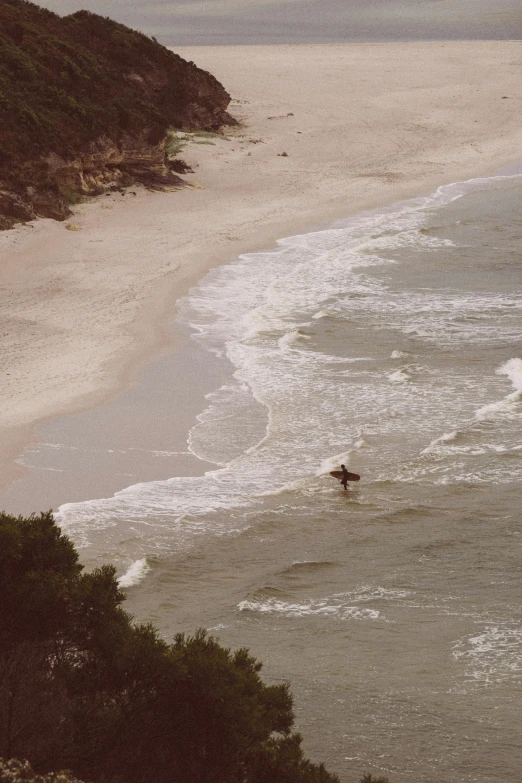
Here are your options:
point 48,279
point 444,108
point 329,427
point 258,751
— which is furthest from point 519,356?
point 444,108

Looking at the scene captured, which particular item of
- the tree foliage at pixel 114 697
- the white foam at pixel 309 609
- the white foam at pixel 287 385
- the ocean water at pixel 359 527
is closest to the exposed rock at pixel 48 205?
the white foam at pixel 287 385

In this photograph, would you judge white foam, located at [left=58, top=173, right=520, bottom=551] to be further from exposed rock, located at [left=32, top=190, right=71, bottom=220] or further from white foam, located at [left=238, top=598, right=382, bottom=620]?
exposed rock, located at [left=32, top=190, right=71, bottom=220]

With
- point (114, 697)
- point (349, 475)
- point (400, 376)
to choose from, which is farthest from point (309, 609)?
point (400, 376)

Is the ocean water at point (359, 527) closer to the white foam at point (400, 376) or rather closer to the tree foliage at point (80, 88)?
the white foam at point (400, 376)

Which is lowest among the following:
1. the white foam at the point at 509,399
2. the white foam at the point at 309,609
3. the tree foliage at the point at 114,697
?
the white foam at the point at 309,609

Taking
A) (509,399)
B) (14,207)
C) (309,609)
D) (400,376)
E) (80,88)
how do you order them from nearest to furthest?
1. (309,609)
2. (509,399)
3. (400,376)
4. (14,207)
5. (80,88)

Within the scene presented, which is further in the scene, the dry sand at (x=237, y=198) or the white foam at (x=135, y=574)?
the dry sand at (x=237, y=198)

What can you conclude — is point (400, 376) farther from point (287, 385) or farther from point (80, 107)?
Answer: point (80, 107)
